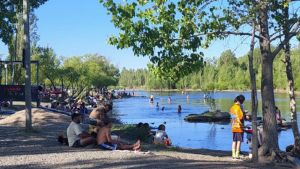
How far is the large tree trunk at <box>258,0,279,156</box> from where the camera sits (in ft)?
31.3

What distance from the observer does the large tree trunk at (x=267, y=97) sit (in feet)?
31.3

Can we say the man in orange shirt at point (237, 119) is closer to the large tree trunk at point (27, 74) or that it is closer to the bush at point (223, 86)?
the large tree trunk at point (27, 74)

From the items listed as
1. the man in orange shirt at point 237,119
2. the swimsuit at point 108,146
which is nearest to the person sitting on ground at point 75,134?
the swimsuit at point 108,146

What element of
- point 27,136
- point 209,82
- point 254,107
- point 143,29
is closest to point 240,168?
point 254,107

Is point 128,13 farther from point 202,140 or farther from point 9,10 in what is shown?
point 202,140

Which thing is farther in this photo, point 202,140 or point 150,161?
point 202,140

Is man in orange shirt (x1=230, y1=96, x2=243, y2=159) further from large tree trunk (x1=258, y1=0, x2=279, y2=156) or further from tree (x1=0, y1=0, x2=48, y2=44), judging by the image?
tree (x1=0, y1=0, x2=48, y2=44)

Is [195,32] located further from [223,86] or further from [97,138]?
[223,86]

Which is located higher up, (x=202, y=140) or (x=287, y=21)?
(x=287, y=21)

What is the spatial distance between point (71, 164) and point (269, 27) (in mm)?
6325

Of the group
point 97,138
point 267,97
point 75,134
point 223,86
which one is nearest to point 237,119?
point 267,97

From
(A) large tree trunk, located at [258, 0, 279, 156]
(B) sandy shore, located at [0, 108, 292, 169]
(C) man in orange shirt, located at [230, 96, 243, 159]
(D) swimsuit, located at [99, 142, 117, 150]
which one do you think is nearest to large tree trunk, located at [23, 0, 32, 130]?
(B) sandy shore, located at [0, 108, 292, 169]

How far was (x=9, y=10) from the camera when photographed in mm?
13375

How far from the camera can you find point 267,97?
9602 mm
